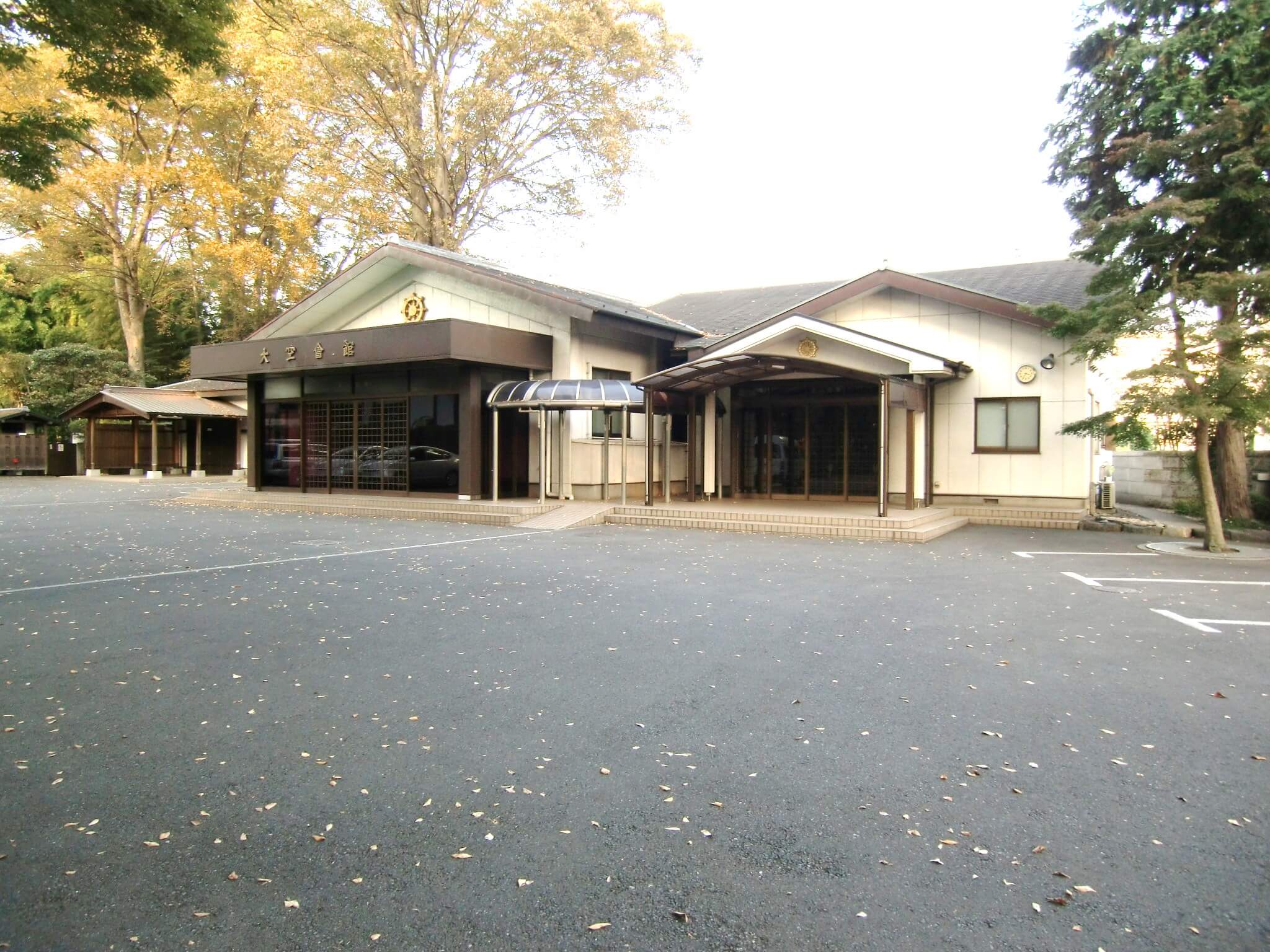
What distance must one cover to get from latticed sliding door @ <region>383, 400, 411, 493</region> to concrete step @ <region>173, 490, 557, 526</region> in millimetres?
475

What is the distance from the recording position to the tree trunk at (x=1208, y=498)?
10.6 metres

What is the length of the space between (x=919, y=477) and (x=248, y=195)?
86.3 feet

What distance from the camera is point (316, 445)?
59.0ft

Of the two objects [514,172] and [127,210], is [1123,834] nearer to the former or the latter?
[514,172]

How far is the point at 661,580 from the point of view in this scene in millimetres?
8125

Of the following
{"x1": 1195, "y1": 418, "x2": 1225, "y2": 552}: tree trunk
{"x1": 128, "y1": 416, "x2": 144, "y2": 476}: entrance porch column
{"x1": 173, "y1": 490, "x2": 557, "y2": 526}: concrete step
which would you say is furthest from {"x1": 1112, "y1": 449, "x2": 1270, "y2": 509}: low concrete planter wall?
{"x1": 128, "y1": 416, "x2": 144, "y2": 476}: entrance porch column

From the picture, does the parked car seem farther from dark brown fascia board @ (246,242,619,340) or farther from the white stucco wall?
the white stucco wall

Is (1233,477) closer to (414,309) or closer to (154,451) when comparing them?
(414,309)

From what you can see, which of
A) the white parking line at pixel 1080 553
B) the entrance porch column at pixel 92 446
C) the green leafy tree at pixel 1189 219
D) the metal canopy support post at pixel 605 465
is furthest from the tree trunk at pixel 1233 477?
the entrance porch column at pixel 92 446

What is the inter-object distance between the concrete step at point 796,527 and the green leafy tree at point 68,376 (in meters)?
26.9

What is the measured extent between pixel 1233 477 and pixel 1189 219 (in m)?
4.98

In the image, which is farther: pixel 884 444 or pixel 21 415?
pixel 21 415

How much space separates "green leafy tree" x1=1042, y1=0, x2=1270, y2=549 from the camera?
1028cm

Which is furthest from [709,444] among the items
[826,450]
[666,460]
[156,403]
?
[156,403]
